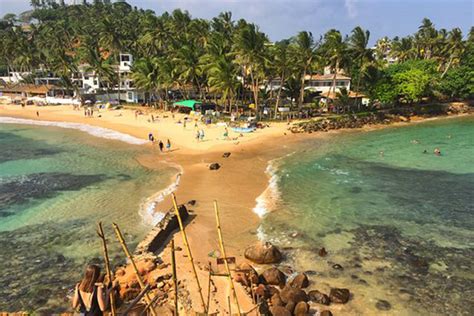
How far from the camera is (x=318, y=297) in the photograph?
50.4 feet

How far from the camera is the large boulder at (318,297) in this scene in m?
15.2

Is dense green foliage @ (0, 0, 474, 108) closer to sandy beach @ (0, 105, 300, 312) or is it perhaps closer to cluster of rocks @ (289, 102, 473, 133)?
cluster of rocks @ (289, 102, 473, 133)

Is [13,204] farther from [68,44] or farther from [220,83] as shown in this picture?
[68,44]

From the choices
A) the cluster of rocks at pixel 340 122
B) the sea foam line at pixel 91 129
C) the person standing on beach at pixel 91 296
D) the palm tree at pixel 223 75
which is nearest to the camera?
the person standing on beach at pixel 91 296

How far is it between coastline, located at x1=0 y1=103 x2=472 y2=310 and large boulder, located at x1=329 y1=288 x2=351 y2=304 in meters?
3.71

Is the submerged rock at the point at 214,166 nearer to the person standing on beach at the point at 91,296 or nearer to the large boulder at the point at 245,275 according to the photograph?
the large boulder at the point at 245,275

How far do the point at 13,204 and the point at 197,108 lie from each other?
3568 cm

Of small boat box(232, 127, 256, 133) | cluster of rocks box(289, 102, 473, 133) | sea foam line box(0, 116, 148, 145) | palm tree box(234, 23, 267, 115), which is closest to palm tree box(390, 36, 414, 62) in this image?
cluster of rocks box(289, 102, 473, 133)

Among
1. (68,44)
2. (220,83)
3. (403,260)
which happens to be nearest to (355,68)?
(220,83)

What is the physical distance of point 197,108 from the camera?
2345 inches

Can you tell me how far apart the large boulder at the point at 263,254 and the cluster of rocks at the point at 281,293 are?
78 centimetres

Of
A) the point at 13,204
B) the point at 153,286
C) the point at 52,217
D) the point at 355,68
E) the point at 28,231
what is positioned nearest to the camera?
the point at 153,286

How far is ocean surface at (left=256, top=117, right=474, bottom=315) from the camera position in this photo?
16.3 metres

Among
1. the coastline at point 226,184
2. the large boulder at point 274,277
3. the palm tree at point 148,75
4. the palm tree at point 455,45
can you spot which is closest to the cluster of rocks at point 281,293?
the large boulder at point 274,277
